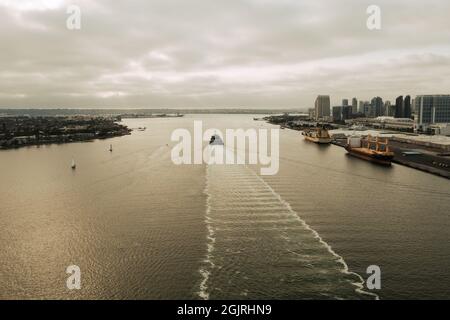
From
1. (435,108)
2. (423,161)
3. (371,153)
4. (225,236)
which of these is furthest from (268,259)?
(435,108)

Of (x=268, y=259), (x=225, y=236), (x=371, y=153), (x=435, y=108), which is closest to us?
(x=268, y=259)

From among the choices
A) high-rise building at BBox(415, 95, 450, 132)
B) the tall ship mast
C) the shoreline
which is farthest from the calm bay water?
high-rise building at BBox(415, 95, 450, 132)

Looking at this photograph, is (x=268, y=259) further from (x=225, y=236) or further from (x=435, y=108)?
(x=435, y=108)

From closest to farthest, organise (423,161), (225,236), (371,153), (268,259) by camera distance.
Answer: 1. (268,259)
2. (225,236)
3. (423,161)
4. (371,153)

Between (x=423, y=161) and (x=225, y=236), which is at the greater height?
(x=423, y=161)

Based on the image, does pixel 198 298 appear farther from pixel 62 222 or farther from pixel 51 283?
pixel 62 222

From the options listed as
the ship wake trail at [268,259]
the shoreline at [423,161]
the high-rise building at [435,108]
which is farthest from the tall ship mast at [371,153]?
the high-rise building at [435,108]
